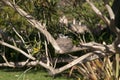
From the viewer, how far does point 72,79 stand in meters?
9.44

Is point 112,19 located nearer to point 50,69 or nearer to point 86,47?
point 86,47

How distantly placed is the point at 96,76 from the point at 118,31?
3510 mm

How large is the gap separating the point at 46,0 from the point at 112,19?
3.56 meters

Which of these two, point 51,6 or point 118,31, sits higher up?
point 118,31

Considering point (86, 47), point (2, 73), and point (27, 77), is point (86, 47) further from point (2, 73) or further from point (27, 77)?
point (2, 73)

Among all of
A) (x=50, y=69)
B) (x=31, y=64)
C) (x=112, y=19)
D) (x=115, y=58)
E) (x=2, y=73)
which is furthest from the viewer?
(x=2, y=73)

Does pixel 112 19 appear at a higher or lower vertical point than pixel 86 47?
higher

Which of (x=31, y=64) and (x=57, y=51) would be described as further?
(x=31, y=64)

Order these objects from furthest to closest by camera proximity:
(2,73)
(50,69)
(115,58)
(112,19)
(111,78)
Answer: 1. (2,73)
2. (111,78)
3. (115,58)
4. (50,69)
5. (112,19)

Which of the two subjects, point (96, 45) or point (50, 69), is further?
point (50, 69)

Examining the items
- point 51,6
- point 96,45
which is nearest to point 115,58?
point 51,6

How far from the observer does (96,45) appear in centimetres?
267

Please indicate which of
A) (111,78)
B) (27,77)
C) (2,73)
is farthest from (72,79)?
(111,78)

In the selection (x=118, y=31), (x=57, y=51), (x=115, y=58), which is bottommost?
(x=115, y=58)
